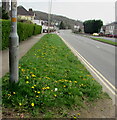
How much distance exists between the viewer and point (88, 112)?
3.43 m

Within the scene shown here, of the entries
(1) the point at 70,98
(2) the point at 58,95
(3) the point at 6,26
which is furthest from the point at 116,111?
(3) the point at 6,26

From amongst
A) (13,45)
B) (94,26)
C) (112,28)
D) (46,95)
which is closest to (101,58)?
(46,95)

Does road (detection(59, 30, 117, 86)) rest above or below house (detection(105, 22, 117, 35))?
below

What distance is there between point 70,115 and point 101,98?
1247 mm

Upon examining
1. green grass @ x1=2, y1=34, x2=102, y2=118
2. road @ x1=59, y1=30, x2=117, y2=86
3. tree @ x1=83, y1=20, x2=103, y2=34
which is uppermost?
tree @ x1=83, y1=20, x2=103, y2=34

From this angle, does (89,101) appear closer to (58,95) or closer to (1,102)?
(58,95)

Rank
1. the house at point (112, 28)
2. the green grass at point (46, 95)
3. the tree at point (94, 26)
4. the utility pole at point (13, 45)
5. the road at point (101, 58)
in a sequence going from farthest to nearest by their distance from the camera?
the house at point (112, 28) → the tree at point (94, 26) → the road at point (101, 58) → the utility pole at point (13, 45) → the green grass at point (46, 95)

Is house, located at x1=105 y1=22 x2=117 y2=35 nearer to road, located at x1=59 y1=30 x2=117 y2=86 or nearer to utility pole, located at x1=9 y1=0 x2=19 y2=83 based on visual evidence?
road, located at x1=59 y1=30 x2=117 y2=86

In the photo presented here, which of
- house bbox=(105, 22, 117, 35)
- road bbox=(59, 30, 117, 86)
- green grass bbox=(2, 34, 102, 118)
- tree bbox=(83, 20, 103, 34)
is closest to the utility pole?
green grass bbox=(2, 34, 102, 118)

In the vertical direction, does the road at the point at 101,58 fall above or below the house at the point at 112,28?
below

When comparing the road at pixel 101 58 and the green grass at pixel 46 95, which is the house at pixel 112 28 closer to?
the road at pixel 101 58

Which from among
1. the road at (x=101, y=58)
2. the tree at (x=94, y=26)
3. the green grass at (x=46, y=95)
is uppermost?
the tree at (x=94, y=26)

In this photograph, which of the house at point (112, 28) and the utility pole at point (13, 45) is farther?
the house at point (112, 28)

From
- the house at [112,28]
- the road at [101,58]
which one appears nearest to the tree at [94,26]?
the house at [112,28]
